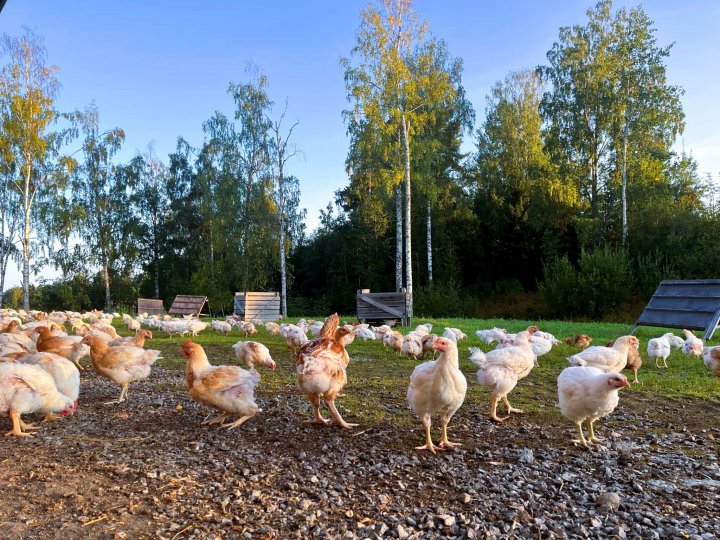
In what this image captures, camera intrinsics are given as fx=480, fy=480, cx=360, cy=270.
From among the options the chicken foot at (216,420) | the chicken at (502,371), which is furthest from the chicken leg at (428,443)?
the chicken foot at (216,420)

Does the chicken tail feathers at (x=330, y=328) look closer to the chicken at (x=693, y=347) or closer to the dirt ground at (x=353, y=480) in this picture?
the dirt ground at (x=353, y=480)

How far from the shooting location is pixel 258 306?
21.4 m

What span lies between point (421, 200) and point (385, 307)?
15.7 m

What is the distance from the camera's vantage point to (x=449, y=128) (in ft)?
97.2

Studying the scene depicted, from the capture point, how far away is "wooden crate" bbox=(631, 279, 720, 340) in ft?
37.6

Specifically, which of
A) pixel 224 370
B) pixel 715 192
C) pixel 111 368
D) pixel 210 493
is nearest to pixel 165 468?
pixel 210 493

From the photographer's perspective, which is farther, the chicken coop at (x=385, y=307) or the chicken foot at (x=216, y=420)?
the chicken coop at (x=385, y=307)

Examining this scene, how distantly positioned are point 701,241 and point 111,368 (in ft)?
83.4

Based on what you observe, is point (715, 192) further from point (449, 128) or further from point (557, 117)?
point (449, 128)

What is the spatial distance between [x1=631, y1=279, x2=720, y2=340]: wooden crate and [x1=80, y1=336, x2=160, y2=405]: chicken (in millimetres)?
11550

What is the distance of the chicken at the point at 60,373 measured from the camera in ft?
18.1

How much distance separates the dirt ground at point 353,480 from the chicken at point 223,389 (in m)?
0.19

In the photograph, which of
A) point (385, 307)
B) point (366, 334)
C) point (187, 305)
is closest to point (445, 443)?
point (366, 334)

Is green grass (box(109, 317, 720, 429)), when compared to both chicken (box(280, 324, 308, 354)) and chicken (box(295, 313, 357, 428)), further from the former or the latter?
chicken (box(295, 313, 357, 428))
